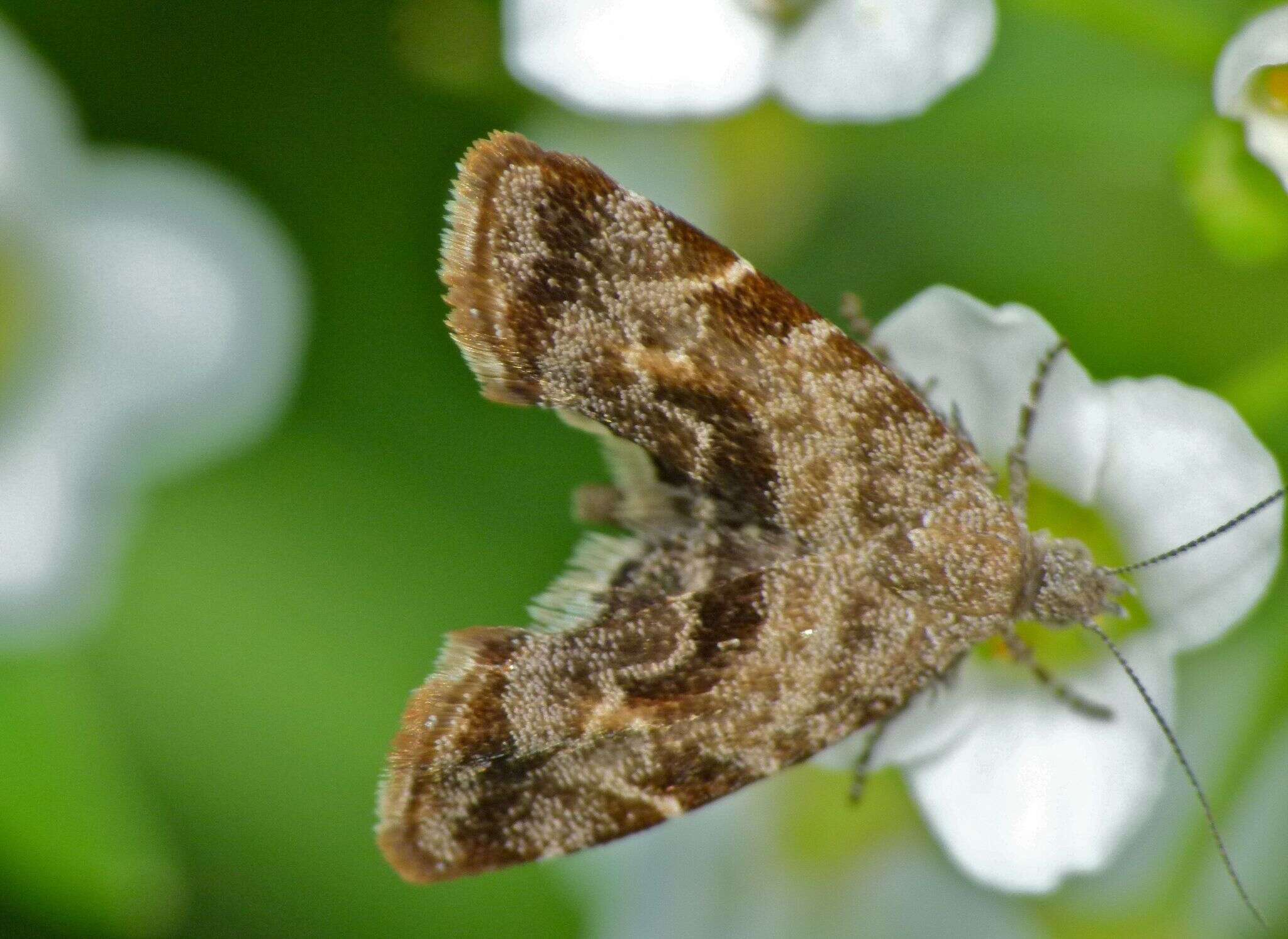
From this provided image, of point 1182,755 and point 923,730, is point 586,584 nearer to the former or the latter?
point 923,730

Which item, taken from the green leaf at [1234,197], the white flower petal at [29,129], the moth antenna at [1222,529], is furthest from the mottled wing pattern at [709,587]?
the white flower petal at [29,129]

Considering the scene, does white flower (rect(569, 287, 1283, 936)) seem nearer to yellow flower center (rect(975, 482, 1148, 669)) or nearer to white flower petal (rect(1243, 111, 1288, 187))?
yellow flower center (rect(975, 482, 1148, 669))

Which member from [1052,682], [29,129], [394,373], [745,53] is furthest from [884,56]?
[29,129]

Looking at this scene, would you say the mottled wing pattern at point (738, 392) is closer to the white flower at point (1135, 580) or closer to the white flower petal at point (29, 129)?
the white flower at point (1135, 580)

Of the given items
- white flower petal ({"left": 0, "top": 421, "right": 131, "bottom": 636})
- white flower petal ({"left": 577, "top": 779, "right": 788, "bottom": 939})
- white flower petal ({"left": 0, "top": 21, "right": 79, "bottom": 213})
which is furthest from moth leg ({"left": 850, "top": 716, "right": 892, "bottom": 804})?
white flower petal ({"left": 0, "top": 21, "right": 79, "bottom": 213})

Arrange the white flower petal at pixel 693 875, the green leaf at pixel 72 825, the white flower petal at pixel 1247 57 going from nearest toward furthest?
the white flower petal at pixel 1247 57
the green leaf at pixel 72 825
the white flower petal at pixel 693 875
